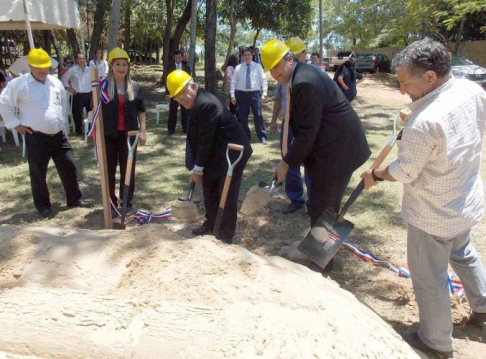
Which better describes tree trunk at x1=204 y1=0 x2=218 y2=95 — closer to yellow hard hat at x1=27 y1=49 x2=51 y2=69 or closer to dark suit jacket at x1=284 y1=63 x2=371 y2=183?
yellow hard hat at x1=27 y1=49 x2=51 y2=69

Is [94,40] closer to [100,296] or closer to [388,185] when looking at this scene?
[388,185]

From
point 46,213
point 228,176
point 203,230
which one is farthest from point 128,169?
point 46,213

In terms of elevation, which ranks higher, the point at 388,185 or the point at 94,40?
the point at 94,40

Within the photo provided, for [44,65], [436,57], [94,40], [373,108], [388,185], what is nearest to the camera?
[436,57]

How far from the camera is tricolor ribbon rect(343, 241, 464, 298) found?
346 cm

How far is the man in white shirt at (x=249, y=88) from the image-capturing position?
855 centimetres

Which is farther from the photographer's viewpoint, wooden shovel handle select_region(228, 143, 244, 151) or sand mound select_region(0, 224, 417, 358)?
wooden shovel handle select_region(228, 143, 244, 151)

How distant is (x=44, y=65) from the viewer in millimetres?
4754

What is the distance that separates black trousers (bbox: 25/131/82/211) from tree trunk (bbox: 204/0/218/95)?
25.6 feet

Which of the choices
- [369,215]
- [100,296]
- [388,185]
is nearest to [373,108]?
[388,185]

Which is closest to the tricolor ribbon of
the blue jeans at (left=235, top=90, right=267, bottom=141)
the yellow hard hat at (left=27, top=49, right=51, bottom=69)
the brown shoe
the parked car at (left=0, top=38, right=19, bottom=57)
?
the brown shoe

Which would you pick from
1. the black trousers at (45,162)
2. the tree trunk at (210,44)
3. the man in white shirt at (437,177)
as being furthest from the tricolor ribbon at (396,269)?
the tree trunk at (210,44)

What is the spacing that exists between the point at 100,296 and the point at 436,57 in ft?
7.10

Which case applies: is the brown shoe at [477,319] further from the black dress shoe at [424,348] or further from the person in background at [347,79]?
the person in background at [347,79]
